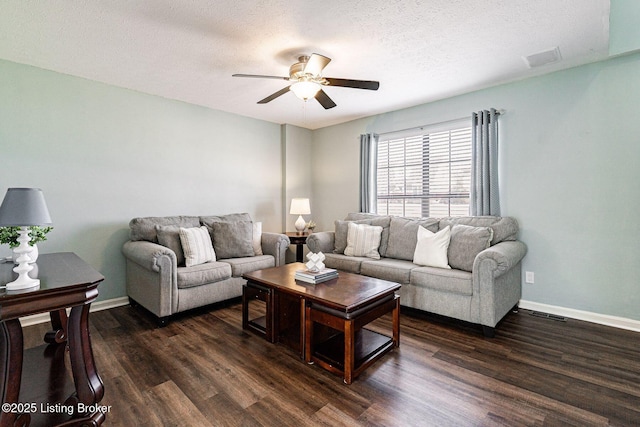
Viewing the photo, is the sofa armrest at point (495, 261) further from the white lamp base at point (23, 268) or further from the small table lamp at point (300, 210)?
the white lamp base at point (23, 268)

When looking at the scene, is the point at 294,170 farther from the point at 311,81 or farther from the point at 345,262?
the point at 311,81

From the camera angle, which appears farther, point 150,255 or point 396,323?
point 150,255

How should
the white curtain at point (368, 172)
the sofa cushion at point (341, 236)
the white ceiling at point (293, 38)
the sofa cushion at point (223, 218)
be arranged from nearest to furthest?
1. the white ceiling at point (293, 38)
2. the sofa cushion at point (223, 218)
3. the sofa cushion at point (341, 236)
4. the white curtain at point (368, 172)

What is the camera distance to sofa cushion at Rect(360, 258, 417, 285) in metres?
3.15

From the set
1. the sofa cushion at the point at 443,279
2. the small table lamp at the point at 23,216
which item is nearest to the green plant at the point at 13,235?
the small table lamp at the point at 23,216

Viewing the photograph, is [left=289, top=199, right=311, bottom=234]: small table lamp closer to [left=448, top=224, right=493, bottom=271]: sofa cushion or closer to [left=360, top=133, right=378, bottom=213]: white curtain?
[left=360, top=133, right=378, bottom=213]: white curtain

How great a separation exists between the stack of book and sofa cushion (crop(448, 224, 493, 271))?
1335mm

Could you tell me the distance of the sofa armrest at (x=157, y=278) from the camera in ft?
9.37

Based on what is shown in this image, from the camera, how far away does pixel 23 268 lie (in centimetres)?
151

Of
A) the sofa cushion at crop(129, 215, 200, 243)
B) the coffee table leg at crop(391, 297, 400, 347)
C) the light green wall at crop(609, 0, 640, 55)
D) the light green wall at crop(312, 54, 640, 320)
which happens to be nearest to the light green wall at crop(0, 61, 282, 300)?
the sofa cushion at crop(129, 215, 200, 243)

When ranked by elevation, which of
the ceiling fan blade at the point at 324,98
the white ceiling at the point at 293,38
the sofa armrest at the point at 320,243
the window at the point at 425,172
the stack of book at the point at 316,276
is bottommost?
the stack of book at the point at 316,276

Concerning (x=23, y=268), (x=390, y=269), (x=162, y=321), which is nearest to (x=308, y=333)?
(x=390, y=269)

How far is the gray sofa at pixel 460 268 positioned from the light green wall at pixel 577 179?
0.29 metres

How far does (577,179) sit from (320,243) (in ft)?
9.44
